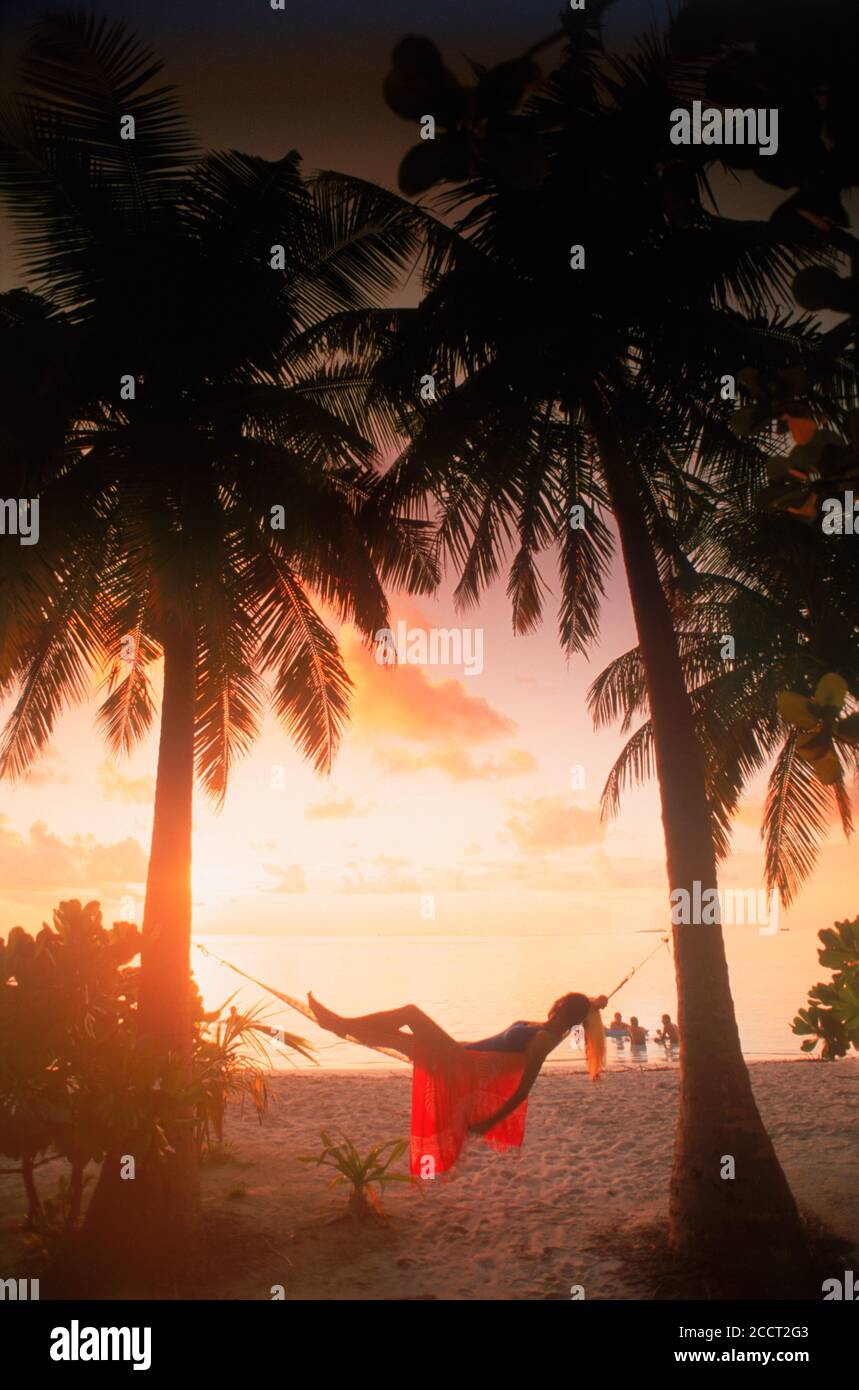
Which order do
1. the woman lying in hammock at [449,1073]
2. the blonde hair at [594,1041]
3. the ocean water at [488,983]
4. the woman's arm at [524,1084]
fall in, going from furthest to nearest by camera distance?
1. the ocean water at [488,983]
2. the blonde hair at [594,1041]
3. the woman lying in hammock at [449,1073]
4. the woman's arm at [524,1084]

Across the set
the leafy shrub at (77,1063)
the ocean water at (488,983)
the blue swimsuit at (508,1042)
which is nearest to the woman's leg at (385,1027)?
the blue swimsuit at (508,1042)

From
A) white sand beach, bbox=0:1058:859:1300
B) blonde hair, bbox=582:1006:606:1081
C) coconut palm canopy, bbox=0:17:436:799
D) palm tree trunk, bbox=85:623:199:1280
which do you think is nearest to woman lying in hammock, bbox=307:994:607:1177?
blonde hair, bbox=582:1006:606:1081

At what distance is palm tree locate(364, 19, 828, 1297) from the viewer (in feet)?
17.4

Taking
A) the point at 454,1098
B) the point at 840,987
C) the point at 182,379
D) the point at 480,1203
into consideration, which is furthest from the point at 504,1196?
the point at 182,379

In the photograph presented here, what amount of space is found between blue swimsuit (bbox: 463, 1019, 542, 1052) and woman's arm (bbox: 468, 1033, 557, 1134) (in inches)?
2.3

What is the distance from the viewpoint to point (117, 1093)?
5.20 meters

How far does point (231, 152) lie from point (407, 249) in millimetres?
1407

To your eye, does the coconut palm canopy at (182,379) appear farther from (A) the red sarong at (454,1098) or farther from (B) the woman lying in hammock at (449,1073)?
(A) the red sarong at (454,1098)

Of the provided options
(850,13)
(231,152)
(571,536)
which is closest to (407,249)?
(231,152)

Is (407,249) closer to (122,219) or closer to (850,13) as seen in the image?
(122,219)

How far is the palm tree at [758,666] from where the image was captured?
6.84m

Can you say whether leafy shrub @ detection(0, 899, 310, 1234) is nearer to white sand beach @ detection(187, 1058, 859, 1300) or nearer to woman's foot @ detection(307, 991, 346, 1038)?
woman's foot @ detection(307, 991, 346, 1038)

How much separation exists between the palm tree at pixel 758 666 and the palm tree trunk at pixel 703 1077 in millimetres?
1077

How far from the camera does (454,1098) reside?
6270mm
